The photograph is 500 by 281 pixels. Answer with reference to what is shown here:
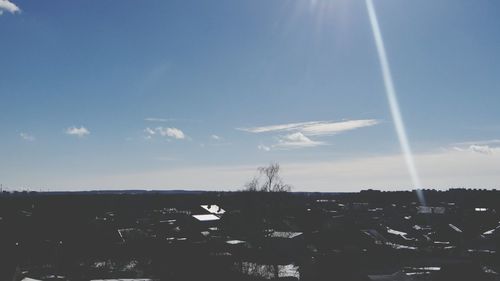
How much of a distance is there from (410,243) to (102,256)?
32654 mm

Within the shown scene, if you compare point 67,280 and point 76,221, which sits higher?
point 76,221

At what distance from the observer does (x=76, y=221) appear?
48125mm

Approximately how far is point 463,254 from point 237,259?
75.6ft

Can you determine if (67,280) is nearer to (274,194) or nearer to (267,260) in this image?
(267,260)

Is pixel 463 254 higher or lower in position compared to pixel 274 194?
lower

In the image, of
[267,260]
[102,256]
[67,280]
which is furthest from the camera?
[102,256]

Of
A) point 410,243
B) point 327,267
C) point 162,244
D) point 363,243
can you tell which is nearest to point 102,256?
point 162,244

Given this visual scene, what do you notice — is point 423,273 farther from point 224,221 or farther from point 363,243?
point 224,221

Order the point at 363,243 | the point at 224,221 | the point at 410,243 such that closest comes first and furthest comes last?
the point at 363,243, the point at 410,243, the point at 224,221

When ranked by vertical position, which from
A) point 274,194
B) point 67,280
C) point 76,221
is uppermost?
point 274,194

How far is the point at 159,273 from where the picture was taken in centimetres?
3055

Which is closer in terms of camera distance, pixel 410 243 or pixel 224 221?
pixel 410 243

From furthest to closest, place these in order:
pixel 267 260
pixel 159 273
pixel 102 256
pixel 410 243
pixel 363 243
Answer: pixel 410 243 → pixel 363 243 → pixel 102 256 → pixel 267 260 → pixel 159 273

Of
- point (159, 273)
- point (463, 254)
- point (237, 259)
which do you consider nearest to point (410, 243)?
point (463, 254)
